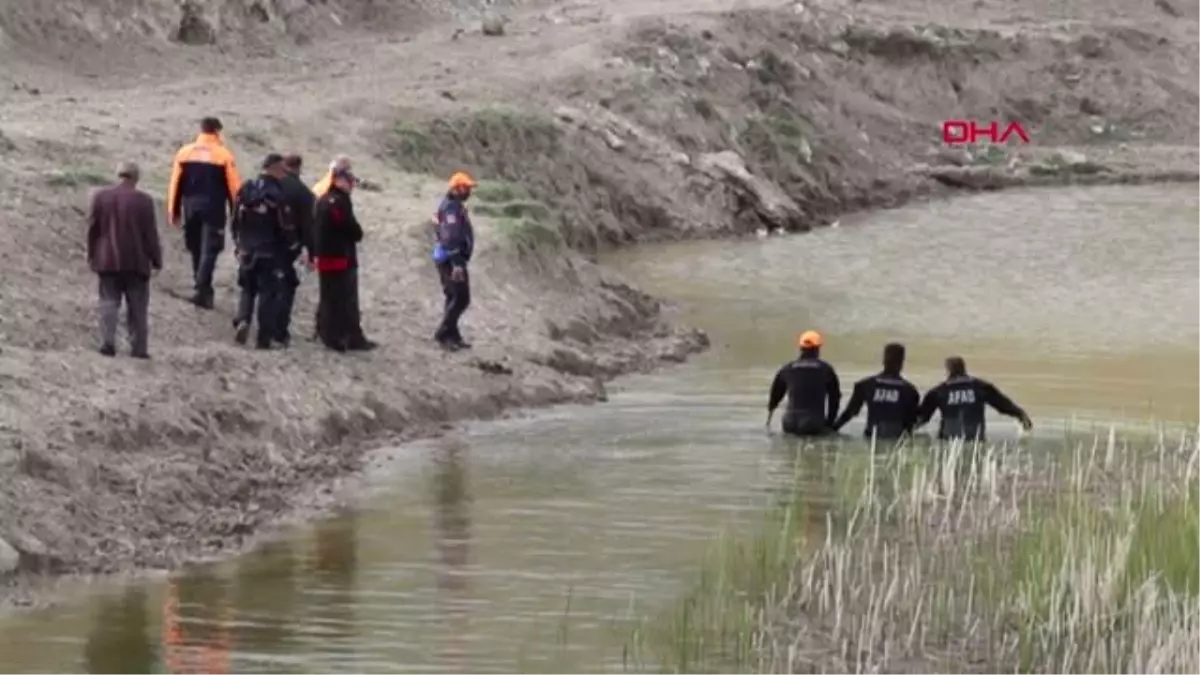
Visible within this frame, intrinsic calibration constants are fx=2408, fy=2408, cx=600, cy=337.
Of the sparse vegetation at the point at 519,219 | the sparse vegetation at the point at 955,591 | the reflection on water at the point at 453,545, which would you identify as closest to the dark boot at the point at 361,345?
the reflection on water at the point at 453,545

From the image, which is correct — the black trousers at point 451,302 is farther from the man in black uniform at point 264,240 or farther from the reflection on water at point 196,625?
the reflection on water at point 196,625

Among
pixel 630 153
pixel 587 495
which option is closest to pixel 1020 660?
pixel 587 495

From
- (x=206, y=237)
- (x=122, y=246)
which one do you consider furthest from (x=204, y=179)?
(x=122, y=246)

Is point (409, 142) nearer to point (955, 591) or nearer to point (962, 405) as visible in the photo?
point (962, 405)

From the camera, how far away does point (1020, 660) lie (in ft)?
37.2

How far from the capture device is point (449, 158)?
31.3 m

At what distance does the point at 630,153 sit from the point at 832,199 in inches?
186

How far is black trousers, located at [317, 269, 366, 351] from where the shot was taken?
19.3m

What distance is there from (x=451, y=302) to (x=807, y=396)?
340 cm

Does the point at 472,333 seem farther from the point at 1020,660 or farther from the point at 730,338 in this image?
the point at 1020,660

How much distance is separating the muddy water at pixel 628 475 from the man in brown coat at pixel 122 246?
2316mm

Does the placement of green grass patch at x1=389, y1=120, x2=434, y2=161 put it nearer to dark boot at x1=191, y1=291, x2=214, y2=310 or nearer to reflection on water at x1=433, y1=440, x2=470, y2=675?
dark boot at x1=191, y1=291, x2=214, y2=310

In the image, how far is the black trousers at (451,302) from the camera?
2052 centimetres

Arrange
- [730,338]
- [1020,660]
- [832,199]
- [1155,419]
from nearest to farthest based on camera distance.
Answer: [1020,660] < [1155,419] < [730,338] < [832,199]
